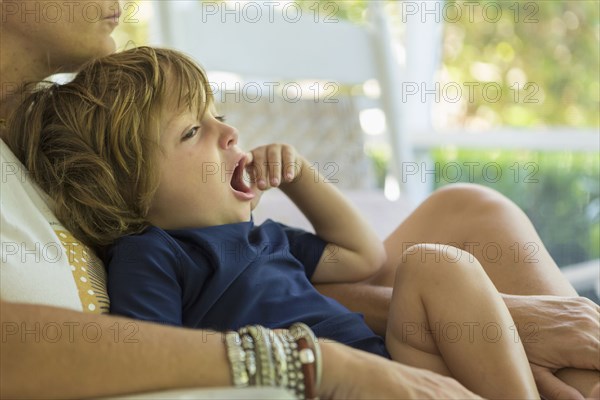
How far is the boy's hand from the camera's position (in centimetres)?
139

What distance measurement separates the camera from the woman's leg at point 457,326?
1055 mm

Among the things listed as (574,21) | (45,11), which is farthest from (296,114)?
(574,21)

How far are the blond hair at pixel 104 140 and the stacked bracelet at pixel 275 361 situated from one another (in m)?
0.40

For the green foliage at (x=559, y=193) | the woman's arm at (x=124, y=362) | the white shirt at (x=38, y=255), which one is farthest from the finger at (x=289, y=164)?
the green foliage at (x=559, y=193)

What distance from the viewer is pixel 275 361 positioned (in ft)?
2.98

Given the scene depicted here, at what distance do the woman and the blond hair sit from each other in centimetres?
7

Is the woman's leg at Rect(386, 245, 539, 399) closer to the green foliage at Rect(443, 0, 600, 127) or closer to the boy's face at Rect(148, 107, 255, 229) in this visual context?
the boy's face at Rect(148, 107, 255, 229)

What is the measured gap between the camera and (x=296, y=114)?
93.3 inches

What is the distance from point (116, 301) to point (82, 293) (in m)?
0.05

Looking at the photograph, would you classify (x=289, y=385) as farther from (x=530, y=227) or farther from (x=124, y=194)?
(x=530, y=227)

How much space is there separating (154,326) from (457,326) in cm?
41

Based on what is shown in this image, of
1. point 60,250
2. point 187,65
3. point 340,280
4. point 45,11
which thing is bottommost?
point 340,280

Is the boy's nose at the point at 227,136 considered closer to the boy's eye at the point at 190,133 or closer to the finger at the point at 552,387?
the boy's eye at the point at 190,133

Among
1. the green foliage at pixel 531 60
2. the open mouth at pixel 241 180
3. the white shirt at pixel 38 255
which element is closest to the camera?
the white shirt at pixel 38 255
